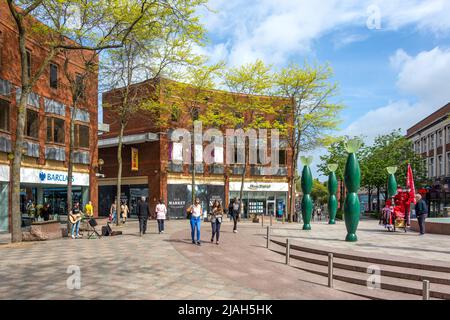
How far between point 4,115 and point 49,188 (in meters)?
7.41

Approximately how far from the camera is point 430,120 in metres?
55.5

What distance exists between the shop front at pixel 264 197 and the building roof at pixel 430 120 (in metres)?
20.7

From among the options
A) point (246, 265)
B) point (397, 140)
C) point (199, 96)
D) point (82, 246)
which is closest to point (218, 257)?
point (246, 265)

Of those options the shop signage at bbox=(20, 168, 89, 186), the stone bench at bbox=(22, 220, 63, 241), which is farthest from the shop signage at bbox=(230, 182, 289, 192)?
the stone bench at bbox=(22, 220, 63, 241)

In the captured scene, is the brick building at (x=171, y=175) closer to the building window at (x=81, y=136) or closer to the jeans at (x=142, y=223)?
the building window at (x=81, y=136)

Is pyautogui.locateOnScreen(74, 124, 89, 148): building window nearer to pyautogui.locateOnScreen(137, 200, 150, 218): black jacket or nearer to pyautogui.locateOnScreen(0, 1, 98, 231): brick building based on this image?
pyautogui.locateOnScreen(0, 1, 98, 231): brick building

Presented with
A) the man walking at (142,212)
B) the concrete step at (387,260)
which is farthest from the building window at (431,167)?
the concrete step at (387,260)

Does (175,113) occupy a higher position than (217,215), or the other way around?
(175,113)

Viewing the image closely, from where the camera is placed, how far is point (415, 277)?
893cm

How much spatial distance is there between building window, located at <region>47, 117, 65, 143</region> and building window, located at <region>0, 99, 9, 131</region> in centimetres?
352

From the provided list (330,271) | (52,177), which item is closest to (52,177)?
(52,177)

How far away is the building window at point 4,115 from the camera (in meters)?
20.8

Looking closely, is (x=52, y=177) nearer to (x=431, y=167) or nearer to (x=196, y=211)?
(x=196, y=211)
